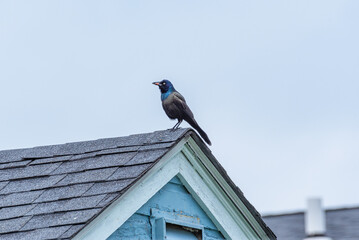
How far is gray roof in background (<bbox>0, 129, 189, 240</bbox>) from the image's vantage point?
662cm

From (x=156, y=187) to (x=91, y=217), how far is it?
0.97 meters

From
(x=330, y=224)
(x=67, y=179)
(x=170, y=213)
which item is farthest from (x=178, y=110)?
(x=67, y=179)

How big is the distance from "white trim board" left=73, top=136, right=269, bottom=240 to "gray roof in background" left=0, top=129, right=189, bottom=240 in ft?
0.27

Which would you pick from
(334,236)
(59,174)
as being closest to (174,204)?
(59,174)

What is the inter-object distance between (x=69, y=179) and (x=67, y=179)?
0.02 meters

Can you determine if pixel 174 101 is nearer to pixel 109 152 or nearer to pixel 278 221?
pixel 278 221

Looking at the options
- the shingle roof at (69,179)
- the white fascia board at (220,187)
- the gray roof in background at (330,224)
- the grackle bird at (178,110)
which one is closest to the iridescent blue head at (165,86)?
the grackle bird at (178,110)

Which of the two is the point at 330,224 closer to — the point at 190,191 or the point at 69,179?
the point at 190,191

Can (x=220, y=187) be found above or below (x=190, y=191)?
above

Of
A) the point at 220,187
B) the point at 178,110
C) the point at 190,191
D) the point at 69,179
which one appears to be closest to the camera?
the point at 69,179

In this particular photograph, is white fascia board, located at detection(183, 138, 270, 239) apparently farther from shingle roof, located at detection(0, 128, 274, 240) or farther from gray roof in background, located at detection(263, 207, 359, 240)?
gray roof in background, located at detection(263, 207, 359, 240)

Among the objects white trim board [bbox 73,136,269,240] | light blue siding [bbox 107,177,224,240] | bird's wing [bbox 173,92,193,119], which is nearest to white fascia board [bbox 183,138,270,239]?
white trim board [bbox 73,136,269,240]

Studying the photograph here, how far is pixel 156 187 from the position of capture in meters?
7.41

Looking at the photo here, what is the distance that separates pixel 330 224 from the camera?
388 inches
